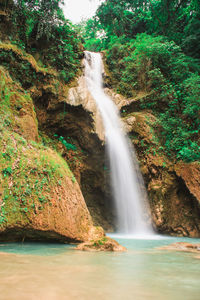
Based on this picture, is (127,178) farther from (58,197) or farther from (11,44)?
(11,44)

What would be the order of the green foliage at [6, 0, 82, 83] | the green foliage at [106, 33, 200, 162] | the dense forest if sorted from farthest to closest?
1. the dense forest
2. the green foliage at [106, 33, 200, 162]
3. the green foliage at [6, 0, 82, 83]

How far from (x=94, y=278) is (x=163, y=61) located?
12148 mm

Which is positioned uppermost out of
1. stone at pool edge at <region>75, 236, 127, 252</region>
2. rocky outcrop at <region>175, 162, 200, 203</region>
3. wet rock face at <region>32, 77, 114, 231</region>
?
wet rock face at <region>32, 77, 114, 231</region>

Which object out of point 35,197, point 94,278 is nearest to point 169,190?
point 35,197

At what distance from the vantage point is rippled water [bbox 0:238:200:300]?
186cm

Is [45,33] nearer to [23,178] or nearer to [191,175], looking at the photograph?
[23,178]

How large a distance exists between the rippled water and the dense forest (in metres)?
6.65

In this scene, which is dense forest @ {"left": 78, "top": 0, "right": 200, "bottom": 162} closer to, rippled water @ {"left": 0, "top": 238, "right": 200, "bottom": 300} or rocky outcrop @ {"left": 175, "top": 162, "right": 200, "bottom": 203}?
rocky outcrop @ {"left": 175, "top": 162, "right": 200, "bottom": 203}

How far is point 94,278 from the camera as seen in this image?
2.32 meters

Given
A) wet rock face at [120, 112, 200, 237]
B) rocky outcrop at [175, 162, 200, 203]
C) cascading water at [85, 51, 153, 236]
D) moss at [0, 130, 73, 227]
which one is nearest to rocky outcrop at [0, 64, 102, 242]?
moss at [0, 130, 73, 227]

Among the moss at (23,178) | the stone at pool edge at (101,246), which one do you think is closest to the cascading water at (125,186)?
the moss at (23,178)

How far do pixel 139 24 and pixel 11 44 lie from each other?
13.2 meters

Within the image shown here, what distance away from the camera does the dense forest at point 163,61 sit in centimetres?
990

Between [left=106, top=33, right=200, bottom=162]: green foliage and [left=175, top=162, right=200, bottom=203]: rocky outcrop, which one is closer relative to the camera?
[left=175, top=162, right=200, bottom=203]: rocky outcrop
